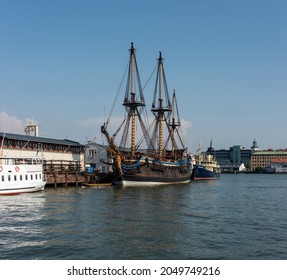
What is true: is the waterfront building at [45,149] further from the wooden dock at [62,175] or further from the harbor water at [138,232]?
the harbor water at [138,232]

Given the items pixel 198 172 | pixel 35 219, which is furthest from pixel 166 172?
pixel 35 219

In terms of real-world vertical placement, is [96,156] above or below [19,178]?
above

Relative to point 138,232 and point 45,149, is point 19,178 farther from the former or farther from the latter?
point 138,232

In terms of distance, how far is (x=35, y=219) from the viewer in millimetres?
32938

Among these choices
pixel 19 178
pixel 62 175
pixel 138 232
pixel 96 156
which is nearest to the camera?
pixel 138 232

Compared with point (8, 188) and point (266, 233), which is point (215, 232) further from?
point (8, 188)

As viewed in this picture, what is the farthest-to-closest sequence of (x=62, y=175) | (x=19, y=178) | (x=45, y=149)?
1. (x=45, y=149)
2. (x=62, y=175)
3. (x=19, y=178)

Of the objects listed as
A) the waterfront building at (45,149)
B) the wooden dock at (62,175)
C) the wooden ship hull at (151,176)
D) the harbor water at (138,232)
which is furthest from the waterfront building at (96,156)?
the harbor water at (138,232)

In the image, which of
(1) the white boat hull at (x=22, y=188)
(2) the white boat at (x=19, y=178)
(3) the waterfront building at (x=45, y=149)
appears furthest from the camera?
(3) the waterfront building at (x=45, y=149)

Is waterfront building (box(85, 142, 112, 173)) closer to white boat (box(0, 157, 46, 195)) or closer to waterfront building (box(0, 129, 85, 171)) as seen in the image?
waterfront building (box(0, 129, 85, 171))

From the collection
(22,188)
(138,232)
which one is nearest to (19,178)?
(22,188)

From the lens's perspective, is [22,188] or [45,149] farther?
[45,149]

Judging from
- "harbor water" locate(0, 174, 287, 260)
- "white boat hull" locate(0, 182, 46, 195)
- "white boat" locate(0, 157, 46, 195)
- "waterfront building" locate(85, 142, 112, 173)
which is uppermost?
"waterfront building" locate(85, 142, 112, 173)

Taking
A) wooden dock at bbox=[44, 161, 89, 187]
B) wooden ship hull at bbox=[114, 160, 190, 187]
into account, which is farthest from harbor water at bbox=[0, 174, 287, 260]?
wooden ship hull at bbox=[114, 160, 190, 187]
